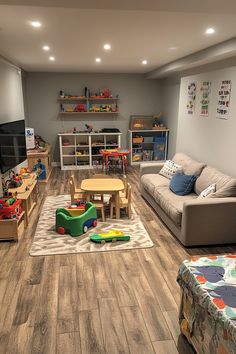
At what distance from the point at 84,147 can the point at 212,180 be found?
14.7 ft

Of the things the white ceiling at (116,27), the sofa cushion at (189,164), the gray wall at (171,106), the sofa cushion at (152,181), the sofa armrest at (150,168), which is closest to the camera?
the white ceiling at (116,27)

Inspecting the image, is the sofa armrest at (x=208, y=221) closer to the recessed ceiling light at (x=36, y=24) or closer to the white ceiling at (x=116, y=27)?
the white ceiling at (x=116, y=27)

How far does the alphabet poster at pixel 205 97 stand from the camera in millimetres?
4500

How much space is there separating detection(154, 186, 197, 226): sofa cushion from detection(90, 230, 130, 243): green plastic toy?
637mm

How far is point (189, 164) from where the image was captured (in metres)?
4.69

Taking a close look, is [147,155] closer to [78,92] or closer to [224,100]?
[78,92]

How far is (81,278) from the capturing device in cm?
288

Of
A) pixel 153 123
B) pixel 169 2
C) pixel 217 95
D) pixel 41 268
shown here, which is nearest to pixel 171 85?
pixel 153 123

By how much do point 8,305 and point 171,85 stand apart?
6192 millimetres

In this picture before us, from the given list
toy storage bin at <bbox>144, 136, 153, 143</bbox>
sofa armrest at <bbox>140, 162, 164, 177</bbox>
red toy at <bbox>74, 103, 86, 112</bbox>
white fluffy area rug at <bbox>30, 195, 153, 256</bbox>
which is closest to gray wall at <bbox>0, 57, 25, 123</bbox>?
white fluffy area rug at <bbox>30, 195, 153, 256</bbox>

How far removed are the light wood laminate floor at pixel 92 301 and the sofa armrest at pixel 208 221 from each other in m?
0.13

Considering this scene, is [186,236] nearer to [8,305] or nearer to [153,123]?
[8,305]

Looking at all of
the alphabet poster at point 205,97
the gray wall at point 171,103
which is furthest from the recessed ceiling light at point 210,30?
the gray wall at point 171,103

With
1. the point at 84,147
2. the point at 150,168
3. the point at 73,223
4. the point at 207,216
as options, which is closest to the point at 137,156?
the point at 84,147
